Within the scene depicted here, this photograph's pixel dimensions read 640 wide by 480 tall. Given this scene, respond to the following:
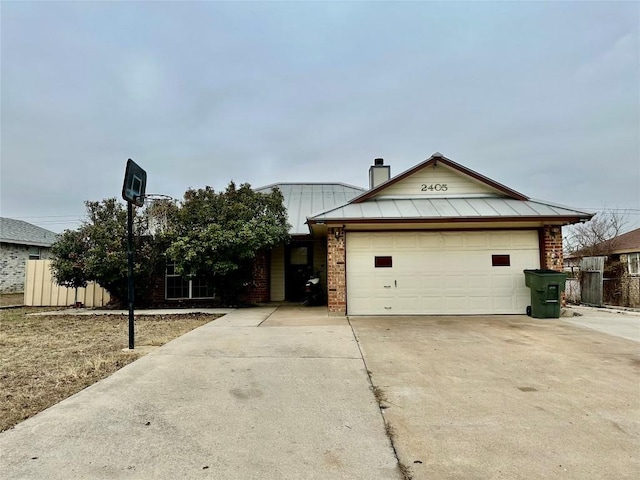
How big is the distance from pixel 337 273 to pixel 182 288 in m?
6.71

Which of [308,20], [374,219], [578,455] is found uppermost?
[308,20]

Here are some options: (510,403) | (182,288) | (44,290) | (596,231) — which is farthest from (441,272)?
(596,231)

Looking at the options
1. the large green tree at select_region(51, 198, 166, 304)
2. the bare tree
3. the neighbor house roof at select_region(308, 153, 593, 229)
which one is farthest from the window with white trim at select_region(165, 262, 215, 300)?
the bare tree

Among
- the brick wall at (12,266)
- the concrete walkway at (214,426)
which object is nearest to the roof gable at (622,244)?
the concrete walkway at (214,426)

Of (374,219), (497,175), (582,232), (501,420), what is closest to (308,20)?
(374,219)

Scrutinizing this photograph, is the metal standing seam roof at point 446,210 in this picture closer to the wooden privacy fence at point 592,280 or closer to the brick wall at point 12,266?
the wooden privacy fence at point 592,280

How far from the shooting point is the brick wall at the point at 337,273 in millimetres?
10148

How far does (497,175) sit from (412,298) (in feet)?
51.6

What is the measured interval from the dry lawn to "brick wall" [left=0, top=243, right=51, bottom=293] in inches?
475

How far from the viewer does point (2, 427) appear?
330 centimetres

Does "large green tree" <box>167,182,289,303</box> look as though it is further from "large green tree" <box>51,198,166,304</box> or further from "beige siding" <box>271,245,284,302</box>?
"beige siding" <box>271,245,284,302</box>

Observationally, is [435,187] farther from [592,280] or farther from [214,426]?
[214,426]

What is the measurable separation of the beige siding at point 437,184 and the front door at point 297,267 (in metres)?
4.53

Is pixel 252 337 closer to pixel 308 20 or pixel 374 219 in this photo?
pixel 374 219
